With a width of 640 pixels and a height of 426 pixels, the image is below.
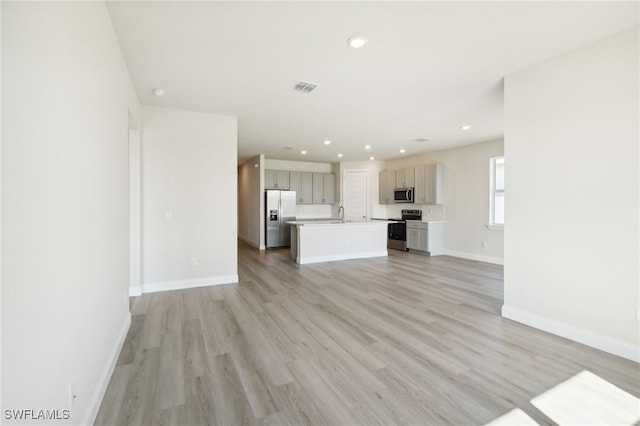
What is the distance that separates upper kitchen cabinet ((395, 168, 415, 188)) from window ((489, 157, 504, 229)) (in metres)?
2.02

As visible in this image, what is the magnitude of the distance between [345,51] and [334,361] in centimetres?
269

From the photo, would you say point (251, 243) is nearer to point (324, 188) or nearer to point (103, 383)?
point (324, 188)

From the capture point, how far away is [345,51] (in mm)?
2641

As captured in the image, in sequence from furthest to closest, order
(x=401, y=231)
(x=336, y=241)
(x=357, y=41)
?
1. (x=401, y=231)
2. (x=336, y=241)
3. (x=357, y=41)

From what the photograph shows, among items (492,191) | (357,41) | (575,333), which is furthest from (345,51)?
(492,191)

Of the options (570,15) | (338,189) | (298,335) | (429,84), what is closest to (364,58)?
(429,84)

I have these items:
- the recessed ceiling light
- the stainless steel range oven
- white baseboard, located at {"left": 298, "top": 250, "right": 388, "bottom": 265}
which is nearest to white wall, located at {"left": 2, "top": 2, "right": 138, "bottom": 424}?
the recessed ceiling light

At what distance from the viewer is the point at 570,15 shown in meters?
2.16

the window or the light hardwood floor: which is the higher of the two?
the window

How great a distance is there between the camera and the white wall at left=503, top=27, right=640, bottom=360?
235 centimetres

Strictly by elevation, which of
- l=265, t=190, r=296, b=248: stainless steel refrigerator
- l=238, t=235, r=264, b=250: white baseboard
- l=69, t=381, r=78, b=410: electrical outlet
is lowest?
l=238, t=235, r=264, b=250: white baseboard

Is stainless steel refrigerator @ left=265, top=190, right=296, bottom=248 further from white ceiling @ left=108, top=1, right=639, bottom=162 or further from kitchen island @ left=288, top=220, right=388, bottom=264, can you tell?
white ceiling @ left=108, top=1, right=639, bottom=162

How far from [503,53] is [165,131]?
166 inches

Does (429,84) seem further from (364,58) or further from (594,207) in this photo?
(594,207)
